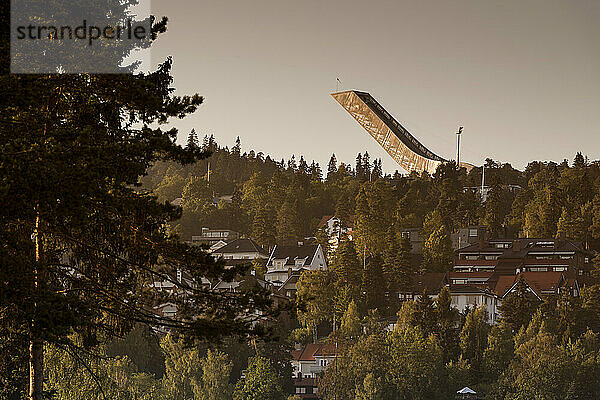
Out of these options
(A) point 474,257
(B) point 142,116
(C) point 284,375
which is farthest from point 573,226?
(B) point 142,116

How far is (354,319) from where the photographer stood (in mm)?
65500

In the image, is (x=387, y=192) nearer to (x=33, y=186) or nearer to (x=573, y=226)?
(x=573, y=226)

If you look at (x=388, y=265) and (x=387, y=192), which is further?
(x=387, y=192)

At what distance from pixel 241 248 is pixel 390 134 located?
61.3 feet

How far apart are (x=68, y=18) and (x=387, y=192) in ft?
264

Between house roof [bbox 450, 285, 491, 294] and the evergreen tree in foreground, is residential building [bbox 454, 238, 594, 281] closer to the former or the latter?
house roof [bbox 450, 285, 491, 294]

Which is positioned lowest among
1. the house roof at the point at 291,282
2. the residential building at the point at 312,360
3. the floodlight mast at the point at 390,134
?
the residential building at the point at 312,360

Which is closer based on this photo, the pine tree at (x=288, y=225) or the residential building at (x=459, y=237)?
the residential building at (x=459, y=237)

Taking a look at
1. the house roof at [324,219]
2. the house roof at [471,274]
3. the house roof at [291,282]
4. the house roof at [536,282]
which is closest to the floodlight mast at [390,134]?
the house roof at [324,219]

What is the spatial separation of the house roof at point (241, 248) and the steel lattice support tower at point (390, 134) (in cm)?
1662

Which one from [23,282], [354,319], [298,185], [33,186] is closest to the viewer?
[33,186]

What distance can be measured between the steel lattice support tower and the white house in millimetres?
14751

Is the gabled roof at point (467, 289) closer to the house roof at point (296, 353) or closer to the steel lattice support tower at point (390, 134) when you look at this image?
the house roof at point (296, 353)

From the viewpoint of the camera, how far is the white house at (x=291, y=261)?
85625mm
